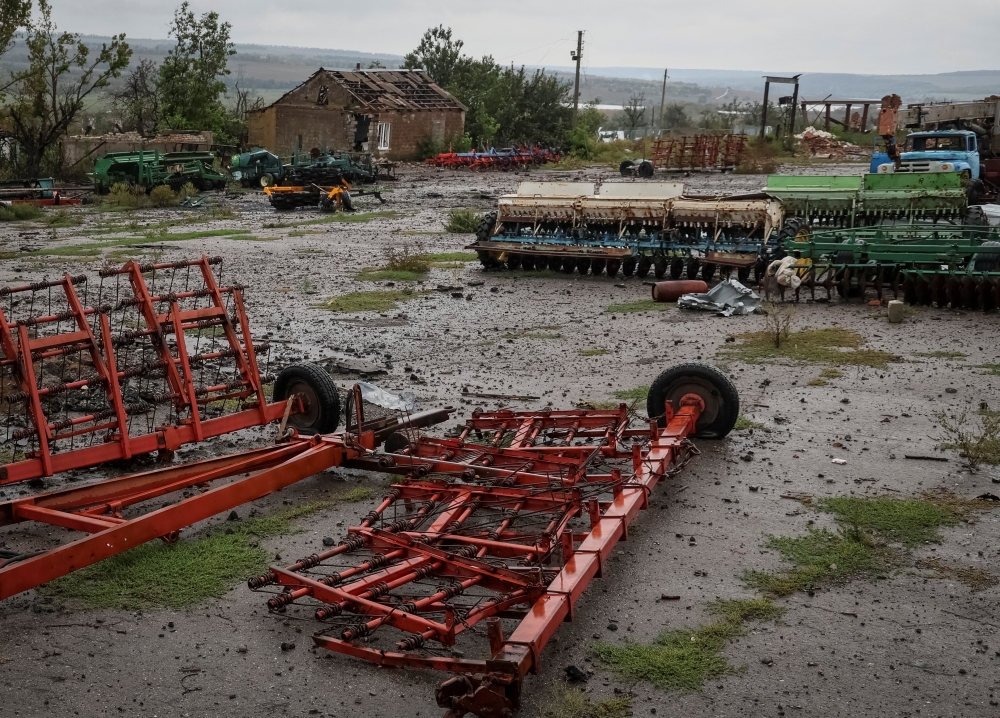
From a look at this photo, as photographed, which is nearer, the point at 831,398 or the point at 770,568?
Answer: the point at 770,568

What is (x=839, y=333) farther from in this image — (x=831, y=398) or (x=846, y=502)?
(x=846, y=502)

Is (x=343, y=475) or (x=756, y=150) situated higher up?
(x=756, y=150)

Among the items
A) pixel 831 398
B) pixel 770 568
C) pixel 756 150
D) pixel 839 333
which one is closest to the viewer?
pixel 770 568

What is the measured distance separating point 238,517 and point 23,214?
75.0ft

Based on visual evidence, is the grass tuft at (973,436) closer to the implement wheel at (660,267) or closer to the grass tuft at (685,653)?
the grass tuft at (685,653)

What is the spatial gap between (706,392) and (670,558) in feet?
7.58

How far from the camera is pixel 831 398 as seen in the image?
9.92 metres

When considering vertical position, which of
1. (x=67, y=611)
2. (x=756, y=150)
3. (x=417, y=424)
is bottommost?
(x=67, y=611)

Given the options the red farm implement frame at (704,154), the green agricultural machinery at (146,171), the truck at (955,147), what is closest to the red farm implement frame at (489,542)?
the truck at (955,147)

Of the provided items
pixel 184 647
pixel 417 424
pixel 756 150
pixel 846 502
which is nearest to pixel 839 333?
pixel 846 502

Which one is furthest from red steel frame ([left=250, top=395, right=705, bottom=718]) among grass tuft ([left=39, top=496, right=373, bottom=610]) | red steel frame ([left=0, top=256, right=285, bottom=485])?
red steel frame ([left=0, top=256, right=285, bottom=485])

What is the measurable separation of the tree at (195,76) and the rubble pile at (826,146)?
27.1 meters

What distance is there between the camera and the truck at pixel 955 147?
2386 centimetres

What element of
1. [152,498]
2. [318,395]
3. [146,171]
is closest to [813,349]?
[318,395]
